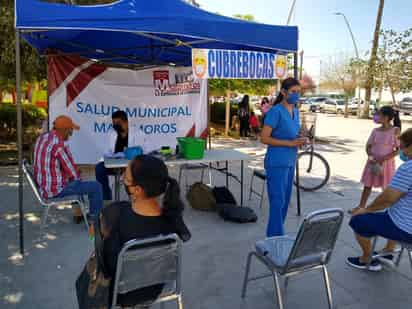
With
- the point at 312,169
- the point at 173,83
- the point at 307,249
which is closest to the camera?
the point at 307,249

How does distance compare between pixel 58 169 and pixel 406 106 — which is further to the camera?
pixel 406 106

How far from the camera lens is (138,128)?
287 inches

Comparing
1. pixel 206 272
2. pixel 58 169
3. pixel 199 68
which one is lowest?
pixel 206 272

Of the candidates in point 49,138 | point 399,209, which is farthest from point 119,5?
point 399,209

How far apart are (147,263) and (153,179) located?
0.46 metres

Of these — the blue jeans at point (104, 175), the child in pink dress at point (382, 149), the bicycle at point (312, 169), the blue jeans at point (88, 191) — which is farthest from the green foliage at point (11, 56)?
the child in pink dress at point (382, 149)

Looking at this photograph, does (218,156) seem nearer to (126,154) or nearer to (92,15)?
(126,154)

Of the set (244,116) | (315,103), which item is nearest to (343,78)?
(315,103)

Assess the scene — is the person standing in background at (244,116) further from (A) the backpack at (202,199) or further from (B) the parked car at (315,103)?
(B) the parked car at (315,103)

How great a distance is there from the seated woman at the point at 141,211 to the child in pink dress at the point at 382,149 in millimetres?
3475

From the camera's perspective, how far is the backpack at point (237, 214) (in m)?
4.58

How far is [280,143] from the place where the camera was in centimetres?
349

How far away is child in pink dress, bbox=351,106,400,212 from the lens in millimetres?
4492

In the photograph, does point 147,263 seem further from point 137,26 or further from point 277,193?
point 137,26
